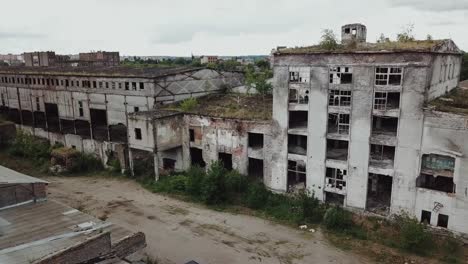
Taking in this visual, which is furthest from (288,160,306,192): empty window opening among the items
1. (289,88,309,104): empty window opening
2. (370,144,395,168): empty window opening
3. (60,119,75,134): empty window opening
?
(60,119,75,134): empty window opening

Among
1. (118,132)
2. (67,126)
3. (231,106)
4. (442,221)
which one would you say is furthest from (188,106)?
(442,221)

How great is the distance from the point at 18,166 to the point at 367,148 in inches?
1282

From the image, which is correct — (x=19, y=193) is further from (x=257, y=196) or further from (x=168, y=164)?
(x=168, y=164)

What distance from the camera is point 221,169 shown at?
28469mm

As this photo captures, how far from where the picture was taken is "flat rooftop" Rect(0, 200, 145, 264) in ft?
49.9

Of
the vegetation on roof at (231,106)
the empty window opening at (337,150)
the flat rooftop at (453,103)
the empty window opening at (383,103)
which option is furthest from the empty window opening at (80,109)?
the flat rooftop at (453,103)

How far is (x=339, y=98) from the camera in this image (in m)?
24.4

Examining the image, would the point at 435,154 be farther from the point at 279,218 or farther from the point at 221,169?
the point at 221,169

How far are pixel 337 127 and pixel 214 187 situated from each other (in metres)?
9.60

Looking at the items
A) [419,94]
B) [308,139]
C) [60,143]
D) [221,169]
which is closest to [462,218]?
[419,94]

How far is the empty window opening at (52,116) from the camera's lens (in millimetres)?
45862

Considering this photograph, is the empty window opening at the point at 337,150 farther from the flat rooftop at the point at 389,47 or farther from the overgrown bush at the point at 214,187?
the overgrown bush at the point at 214,187

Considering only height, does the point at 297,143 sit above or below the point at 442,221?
above

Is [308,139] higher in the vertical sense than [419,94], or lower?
lower
